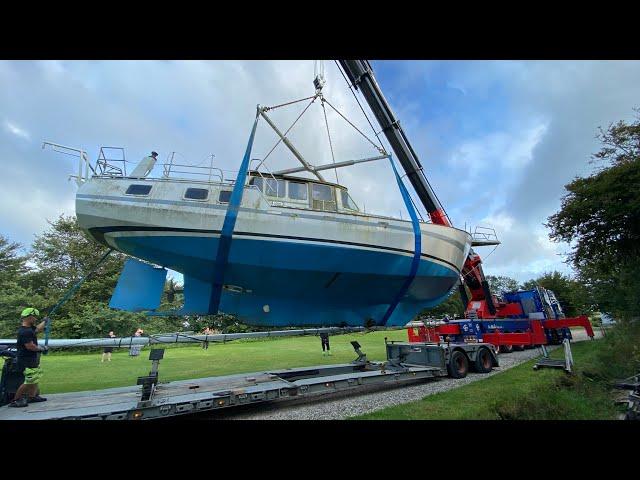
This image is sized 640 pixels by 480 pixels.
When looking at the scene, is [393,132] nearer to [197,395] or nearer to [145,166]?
[145,166]

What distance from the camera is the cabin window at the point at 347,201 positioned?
22.9 feet

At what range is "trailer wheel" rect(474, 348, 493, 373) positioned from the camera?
28.7 feet

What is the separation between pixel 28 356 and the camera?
4883 mm

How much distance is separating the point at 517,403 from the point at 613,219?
412 inches

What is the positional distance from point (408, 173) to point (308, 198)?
18.2 ft

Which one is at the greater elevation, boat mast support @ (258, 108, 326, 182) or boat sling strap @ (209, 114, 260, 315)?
boat mast support @ (258, 108, 326, 182)

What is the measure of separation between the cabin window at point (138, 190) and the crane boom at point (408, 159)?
19.7 ft

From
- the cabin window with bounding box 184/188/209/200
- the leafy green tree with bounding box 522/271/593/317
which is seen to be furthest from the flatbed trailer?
the leafy green tree with bounding box 522/271/593/317

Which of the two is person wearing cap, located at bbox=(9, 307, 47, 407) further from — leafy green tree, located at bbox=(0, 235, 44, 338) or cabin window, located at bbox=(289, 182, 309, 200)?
leafy green tree, located at bbox=(0, 235, 44, 338)

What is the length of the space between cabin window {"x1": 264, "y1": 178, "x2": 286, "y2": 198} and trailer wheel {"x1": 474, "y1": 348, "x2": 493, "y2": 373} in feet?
22.7

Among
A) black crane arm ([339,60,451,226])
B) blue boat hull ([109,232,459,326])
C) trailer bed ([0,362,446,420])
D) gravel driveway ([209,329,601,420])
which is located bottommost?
gravel driveway ([209,329,601,420])

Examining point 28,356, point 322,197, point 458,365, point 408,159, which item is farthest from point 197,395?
point 408,159
